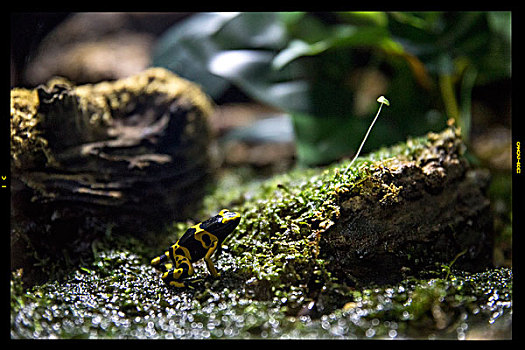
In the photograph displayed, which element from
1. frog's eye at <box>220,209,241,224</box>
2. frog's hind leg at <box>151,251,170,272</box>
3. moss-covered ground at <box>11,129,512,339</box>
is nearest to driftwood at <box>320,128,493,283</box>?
moss-covered ground at <box>11,129,512,339</box>

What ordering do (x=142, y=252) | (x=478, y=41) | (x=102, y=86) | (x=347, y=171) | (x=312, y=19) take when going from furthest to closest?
(x=312, y=19) → (x=478, y=41) → (x=102, y=86) → (x=142, y=252) → (x=347, y=171)

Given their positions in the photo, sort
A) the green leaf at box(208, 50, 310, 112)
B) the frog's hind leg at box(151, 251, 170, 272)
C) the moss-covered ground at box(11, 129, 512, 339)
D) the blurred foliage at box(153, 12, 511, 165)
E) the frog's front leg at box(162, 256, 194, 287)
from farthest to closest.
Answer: the green leaf at box(208, 50, 310, 112) → the blurred foliage at box(153, 12, 511, 165) → the frog's hind leg at box(151, 251, 170, 272) → the frog's front leg at box(162, 256, 194, 287) → the moss-covered ground at box(11, 129, 512, 339)

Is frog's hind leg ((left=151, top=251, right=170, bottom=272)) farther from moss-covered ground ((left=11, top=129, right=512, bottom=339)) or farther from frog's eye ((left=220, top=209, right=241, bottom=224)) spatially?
frog's eye ((left=220, top=209, right=241, bottom=224))

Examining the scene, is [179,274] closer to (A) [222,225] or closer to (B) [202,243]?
(B) [202,243]

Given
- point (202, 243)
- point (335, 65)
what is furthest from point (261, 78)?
point (202, 243)
